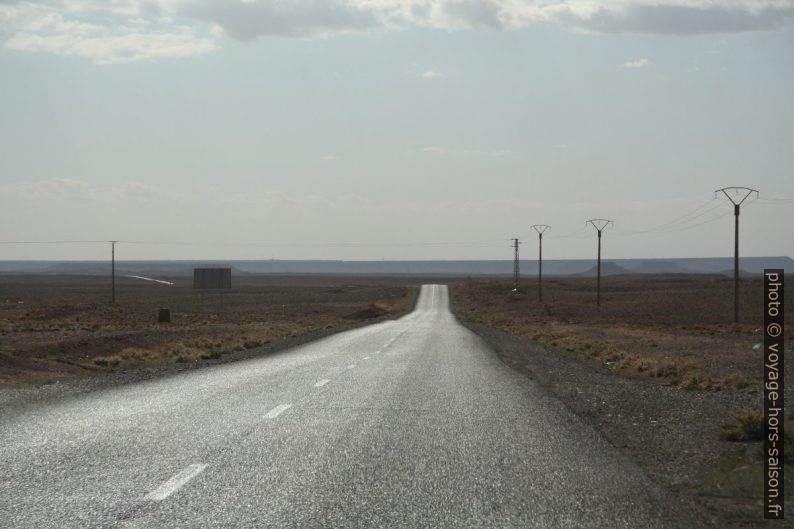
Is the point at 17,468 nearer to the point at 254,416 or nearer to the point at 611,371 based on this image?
the point at 254,416

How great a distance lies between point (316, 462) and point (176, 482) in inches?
63.7

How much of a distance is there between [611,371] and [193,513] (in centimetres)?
1903

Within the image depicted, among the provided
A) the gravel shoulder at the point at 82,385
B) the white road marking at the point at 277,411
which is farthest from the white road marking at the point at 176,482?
the gravel shoulder at the point at 82,385

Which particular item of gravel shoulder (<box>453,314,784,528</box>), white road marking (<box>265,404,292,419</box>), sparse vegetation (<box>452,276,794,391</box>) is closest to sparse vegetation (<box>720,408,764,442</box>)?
gravel shoulder (<box>453,314,784,528</box>)

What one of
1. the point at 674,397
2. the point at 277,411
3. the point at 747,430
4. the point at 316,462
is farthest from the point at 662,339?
the point at 316,462

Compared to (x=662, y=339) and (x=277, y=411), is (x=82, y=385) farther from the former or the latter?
(x=662, y=339)

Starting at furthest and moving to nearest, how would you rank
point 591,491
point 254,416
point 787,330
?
point 787,330 < point 254,416 < point 591,491

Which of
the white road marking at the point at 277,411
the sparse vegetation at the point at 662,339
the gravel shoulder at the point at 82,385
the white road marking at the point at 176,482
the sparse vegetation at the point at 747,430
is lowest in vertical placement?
the sparse vegetation at the point at 662,339

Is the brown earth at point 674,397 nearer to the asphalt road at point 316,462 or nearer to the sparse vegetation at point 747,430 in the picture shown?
the sparse vegetation at point 747,430

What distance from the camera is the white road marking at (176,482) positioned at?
25.2ft

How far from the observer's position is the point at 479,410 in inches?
545

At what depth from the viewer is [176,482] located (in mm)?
8250

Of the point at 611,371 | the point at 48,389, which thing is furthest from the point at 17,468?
the point at 611,371

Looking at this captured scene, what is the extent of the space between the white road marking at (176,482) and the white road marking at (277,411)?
3.74 m
